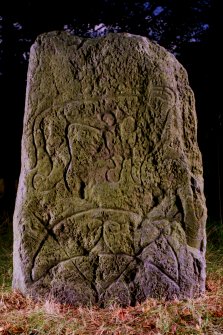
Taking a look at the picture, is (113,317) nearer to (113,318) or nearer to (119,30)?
(113,318)

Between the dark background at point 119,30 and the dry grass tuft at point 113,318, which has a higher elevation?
the dark background at point 119,30


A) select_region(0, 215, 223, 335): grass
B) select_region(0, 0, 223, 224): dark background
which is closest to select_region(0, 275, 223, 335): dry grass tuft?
select_region(0, 215, 223, 335): grass

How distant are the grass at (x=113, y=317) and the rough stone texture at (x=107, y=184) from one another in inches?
5.2

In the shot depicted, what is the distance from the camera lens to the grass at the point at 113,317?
328 centimetres

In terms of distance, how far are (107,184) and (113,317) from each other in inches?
36.5

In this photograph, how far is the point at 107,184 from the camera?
12.9 feet

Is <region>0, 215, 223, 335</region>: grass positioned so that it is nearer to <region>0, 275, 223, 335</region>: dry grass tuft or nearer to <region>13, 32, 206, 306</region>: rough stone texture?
<region>0, 275, 223, 335</region>: dry grass tuft

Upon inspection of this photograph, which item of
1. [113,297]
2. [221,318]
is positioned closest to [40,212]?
[113,297]

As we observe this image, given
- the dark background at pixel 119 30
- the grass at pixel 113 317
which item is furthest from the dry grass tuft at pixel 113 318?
the dark background at pixel 119 30

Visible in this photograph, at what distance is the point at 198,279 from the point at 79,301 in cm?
86

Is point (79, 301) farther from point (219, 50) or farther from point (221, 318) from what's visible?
point (219, 50)

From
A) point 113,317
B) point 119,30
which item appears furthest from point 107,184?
point 119,30

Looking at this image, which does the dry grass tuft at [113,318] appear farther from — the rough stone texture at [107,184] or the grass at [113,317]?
the rough stone texture at [107,184]

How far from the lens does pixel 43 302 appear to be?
3834mm
